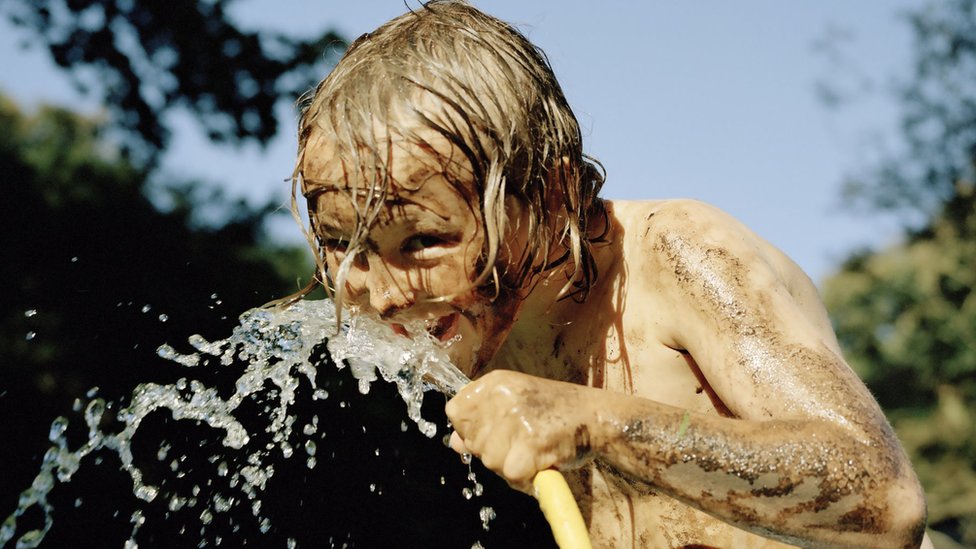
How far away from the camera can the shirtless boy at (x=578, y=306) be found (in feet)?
5.68

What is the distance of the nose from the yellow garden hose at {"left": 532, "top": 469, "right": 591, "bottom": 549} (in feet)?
2.05

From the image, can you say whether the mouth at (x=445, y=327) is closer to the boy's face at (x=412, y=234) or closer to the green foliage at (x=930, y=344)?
the boy's face at (x=412, y=234)

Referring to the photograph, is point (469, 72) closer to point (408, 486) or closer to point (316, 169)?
point (316, 169)

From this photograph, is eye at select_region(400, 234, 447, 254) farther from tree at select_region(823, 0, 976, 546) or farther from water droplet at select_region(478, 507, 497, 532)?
tree at select_region(823, 0, 976, 546)

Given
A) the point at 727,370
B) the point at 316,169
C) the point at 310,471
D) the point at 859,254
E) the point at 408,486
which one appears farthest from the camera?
the point at 859,254

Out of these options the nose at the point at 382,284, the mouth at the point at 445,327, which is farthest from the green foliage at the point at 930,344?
the nose at the point at 382,284

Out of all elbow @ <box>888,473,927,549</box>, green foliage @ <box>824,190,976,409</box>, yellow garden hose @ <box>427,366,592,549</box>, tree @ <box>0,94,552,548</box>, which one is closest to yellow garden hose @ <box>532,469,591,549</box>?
yellow garden hose @ <box>427,366,592,549</box>

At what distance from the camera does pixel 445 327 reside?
2309 mm

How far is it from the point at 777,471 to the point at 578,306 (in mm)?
975

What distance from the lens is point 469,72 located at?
7.48 feet

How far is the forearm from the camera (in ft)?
5.55

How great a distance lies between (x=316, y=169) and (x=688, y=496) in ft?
3.70

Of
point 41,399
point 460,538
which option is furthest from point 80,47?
point 460,538

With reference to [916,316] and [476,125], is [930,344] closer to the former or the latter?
[916,316]
